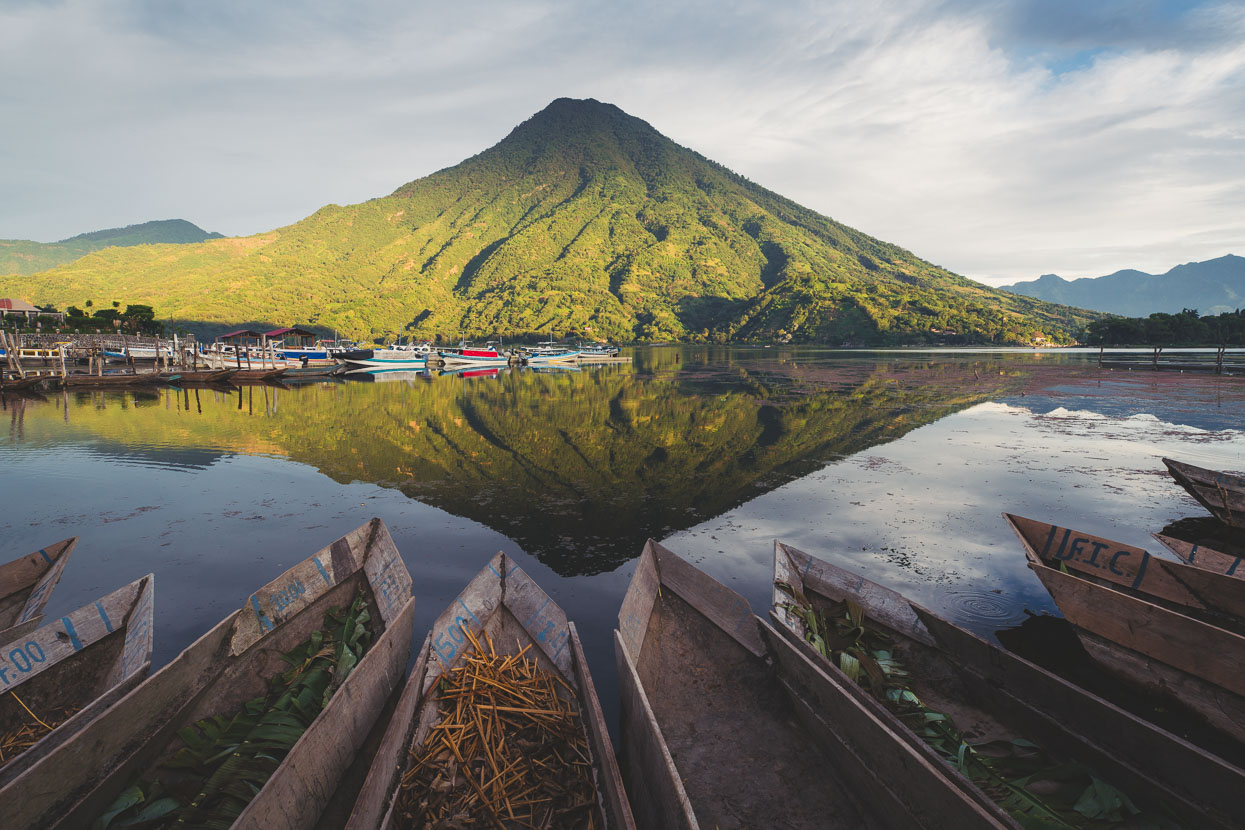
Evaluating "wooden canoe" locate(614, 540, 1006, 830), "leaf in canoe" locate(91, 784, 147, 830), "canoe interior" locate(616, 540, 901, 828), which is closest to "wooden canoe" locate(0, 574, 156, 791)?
"leaf in canoe" locate(91, 784, 147, 830)

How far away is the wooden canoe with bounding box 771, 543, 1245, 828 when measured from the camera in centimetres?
395

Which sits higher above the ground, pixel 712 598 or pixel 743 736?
pixel 712 598

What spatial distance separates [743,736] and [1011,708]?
2.64 m

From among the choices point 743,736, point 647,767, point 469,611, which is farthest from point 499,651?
point 743,736

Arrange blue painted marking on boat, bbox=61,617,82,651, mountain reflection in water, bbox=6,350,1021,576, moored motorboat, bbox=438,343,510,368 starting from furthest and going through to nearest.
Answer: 1. moored motorboat, bbox=438,343,510,368
2. mountain reflection in water, bbox=6,350,1021,576
3. blue painted marking on boat, bbox=61,617,82,651

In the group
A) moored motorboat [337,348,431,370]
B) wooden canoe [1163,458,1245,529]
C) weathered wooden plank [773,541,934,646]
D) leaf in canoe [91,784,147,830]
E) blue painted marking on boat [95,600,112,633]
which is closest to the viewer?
leaf in canoe [91,784,147,830]

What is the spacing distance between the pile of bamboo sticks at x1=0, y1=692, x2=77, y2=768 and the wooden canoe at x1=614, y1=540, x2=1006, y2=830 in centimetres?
551

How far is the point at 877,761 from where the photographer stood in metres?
4.23

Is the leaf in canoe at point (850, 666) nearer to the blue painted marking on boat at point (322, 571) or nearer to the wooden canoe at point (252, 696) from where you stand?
the wooden canoe at point (252, 696)

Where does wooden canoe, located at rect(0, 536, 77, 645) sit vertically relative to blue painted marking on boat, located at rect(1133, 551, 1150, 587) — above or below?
below

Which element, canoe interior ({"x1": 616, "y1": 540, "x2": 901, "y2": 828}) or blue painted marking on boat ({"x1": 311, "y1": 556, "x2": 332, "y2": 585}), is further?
blue painted marking on boat ({"x1": 311, "y1": 556, "x2": 332, "y2": 585})

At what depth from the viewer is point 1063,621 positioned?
310 inches

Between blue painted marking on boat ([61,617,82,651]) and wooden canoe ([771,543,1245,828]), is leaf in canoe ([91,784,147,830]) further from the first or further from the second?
wooden canoe ([771,543,1245,828])

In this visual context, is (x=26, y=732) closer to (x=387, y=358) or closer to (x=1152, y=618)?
(x=1152, y=618)
